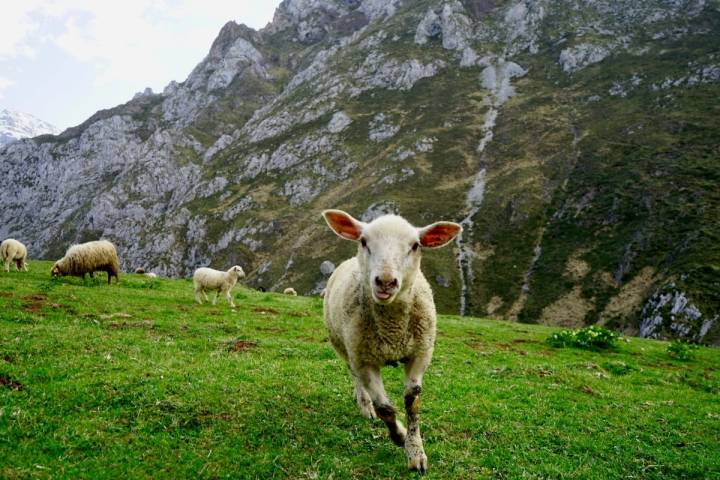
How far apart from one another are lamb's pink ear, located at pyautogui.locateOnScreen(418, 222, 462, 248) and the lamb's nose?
154 centimetres

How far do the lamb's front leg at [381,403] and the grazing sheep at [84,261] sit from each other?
2570cm

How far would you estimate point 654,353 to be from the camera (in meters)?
25.5

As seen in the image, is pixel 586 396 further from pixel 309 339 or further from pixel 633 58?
pixel 633 58

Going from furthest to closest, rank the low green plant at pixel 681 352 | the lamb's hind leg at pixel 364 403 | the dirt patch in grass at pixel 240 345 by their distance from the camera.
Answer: the low green plant at pixel 681 352, the dirt patch in grass at pixel 240 345, the lamb's hind leg at pixel 364 403

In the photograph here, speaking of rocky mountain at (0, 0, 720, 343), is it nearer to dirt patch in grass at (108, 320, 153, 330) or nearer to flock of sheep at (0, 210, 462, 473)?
flock of sheep at (0, 210, 462, 473)

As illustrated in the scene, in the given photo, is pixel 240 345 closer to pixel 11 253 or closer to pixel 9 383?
pixel 9 383

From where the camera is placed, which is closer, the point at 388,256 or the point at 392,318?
the point at 388,256

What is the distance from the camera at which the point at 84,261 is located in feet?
92.6

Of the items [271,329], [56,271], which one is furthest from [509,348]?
[56,271]

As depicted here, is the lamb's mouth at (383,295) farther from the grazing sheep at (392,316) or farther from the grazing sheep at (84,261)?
the grazing sheep at (84,261)

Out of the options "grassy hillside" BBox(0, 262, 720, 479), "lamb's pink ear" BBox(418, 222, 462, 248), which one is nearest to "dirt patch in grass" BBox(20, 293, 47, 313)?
"grassy hillside" BBox(0, 262, 720, 479)

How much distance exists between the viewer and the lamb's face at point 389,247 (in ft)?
22.9

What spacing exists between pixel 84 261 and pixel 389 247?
91.7ft

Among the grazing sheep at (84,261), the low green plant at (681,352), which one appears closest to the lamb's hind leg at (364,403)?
the low green plant at (681,352)
